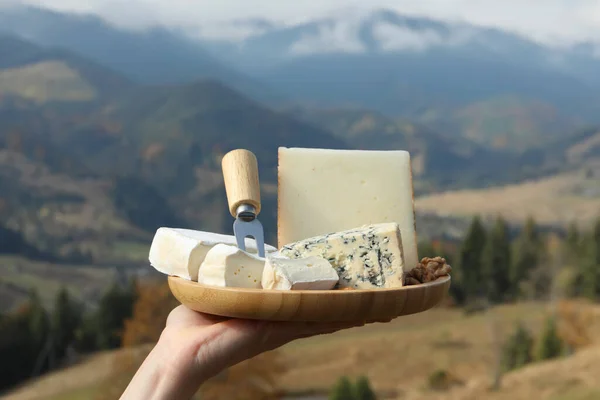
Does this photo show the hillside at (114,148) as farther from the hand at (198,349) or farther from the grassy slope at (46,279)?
the hand at (198,349)

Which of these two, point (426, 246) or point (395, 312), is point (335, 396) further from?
point (395, 312)

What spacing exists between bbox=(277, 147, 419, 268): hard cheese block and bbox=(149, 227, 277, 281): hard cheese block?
34 centimetres

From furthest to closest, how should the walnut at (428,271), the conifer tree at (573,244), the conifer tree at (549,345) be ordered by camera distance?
the conifer tree at (573,244) < the conifer tree at (549,345) < the walnut at (428,271)

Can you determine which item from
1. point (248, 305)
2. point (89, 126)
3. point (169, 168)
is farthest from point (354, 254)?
point (89, 126)

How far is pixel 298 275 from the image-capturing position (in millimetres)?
2348

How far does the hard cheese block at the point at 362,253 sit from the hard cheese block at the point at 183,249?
0.22 meters

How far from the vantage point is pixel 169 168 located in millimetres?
100188

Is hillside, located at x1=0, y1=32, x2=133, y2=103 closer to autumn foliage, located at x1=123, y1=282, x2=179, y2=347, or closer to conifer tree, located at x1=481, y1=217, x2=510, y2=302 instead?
autumn foliage, located at x1=123, y1=282, x2=179, y2=347

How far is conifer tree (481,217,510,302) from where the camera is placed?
44.5 metres

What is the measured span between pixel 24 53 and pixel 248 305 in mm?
131520

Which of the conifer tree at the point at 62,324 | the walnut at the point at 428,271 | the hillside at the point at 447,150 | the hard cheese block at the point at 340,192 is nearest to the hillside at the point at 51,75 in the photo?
the hillside at the point at 447,150

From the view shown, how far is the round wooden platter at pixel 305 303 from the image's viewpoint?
7.25 feet

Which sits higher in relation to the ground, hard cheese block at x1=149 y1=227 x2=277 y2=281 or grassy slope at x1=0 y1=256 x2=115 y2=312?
hard cheese block at x1=149 y1=227 x2=277 y2=281

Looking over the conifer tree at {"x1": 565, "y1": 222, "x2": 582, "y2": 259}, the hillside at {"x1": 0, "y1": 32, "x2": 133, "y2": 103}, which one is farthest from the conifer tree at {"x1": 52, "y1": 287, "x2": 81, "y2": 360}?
the hillside at {"x1": 0, "y1": 32, "x2": 133, "y2": 103}
